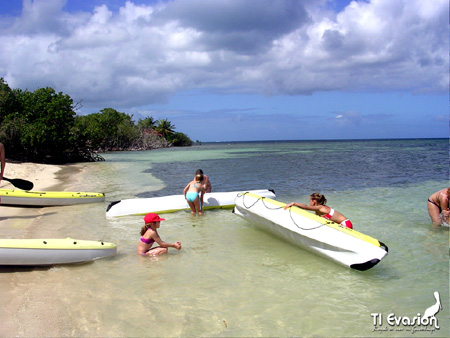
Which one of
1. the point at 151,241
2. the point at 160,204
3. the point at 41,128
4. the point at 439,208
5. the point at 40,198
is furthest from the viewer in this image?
the point at 41,128

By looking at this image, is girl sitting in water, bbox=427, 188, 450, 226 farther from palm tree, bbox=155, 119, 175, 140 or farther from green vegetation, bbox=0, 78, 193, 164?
palm tree, bbox=155, 119, 175, 140

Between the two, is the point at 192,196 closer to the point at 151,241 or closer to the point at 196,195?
the point at 196,195

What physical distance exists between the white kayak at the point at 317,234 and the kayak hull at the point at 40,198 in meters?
4.75

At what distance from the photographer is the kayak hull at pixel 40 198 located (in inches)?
326

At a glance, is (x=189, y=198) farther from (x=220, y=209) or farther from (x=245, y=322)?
(x=245, y=322)

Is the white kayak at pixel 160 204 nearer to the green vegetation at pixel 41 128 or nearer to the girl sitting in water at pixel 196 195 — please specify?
the girl sitting in water at pixel 196 195

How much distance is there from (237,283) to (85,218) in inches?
182

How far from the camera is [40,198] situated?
859 centimetres

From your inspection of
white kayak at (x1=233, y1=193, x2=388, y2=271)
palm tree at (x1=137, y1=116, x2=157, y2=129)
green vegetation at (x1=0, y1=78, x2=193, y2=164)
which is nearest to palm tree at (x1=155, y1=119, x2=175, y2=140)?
palm tree at (x1=137, y1=116, x2=157, y2=129)

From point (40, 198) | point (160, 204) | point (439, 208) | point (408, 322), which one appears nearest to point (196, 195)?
point (160, 204)

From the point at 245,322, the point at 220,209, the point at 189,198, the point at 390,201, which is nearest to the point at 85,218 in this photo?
the point at 189,198

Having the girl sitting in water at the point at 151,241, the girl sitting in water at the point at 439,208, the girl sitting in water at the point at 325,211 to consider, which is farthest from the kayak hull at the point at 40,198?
the girl sitting in water at the point at 439,208

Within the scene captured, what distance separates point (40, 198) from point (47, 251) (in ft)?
15.1

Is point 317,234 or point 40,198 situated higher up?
point 317,234
